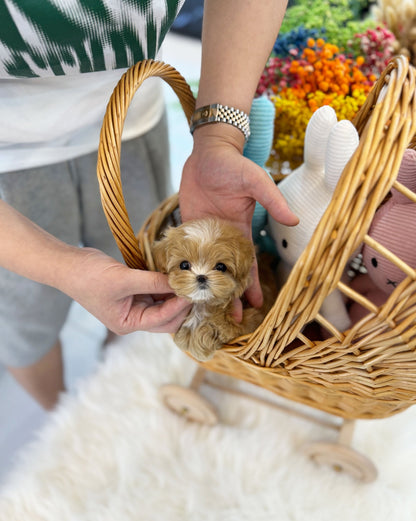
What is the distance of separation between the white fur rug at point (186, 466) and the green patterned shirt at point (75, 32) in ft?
2.52

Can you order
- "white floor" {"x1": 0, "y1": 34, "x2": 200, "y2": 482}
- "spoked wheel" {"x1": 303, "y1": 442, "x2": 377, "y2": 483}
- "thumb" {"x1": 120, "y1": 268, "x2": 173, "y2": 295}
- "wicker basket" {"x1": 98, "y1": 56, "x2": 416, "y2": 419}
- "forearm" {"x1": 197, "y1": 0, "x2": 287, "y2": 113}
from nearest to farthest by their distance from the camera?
"wicker basket" {"x1": 98, "y1": 56, "x2": 416, "y2": 419}, "thumb" {"x1": 120, "y1": 268, "x2": 173, "y2": 295}, "forearm" {"x1": 197, "y1": 0, "x2": 287, "y2": 113}, "spoked wheel" {"x1": 303, "y1": 442, "x2": 377, "y2": 483}, "white floor" {"x1": 0, "y1": 34, "x2": 200, "y2": 482}

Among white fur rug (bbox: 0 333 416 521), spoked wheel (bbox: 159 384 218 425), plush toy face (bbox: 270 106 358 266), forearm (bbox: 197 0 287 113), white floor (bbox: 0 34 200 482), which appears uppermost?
forearm (bbox: 197 0 287 113)

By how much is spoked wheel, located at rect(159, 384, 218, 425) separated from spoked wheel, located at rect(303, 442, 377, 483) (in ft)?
0.75

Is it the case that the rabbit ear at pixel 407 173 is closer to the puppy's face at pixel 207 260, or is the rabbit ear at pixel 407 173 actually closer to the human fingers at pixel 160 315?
the puppy's face at pixel 207 260

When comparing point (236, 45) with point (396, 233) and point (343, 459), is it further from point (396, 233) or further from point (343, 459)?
point (343, 459)

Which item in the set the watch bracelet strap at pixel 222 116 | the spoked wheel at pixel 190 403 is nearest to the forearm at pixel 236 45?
the watch bracelet strap at pixel 222 116

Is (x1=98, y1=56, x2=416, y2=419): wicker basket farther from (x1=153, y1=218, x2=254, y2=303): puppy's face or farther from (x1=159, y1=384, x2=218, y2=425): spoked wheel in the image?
(x1=159, y1=384, x2=218, y2=425): spoked wheel

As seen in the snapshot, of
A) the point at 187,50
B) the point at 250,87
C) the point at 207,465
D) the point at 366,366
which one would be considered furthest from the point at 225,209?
the point at 187,50

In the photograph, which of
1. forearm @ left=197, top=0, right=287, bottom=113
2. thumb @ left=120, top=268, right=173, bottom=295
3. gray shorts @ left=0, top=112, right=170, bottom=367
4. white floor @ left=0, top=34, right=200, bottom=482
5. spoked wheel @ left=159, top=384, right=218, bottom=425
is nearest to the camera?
thumb @ left=120, top=268, right=173, bottom=295

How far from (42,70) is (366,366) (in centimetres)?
57

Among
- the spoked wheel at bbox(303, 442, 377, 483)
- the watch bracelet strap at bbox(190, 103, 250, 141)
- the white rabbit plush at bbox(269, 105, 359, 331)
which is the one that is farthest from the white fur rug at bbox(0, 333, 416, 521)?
the watch bracelet strap at bbox(190, 103, 250, 141)

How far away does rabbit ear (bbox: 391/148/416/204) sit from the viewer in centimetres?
62

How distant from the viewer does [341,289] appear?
1.45ft

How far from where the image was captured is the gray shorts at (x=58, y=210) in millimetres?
744
